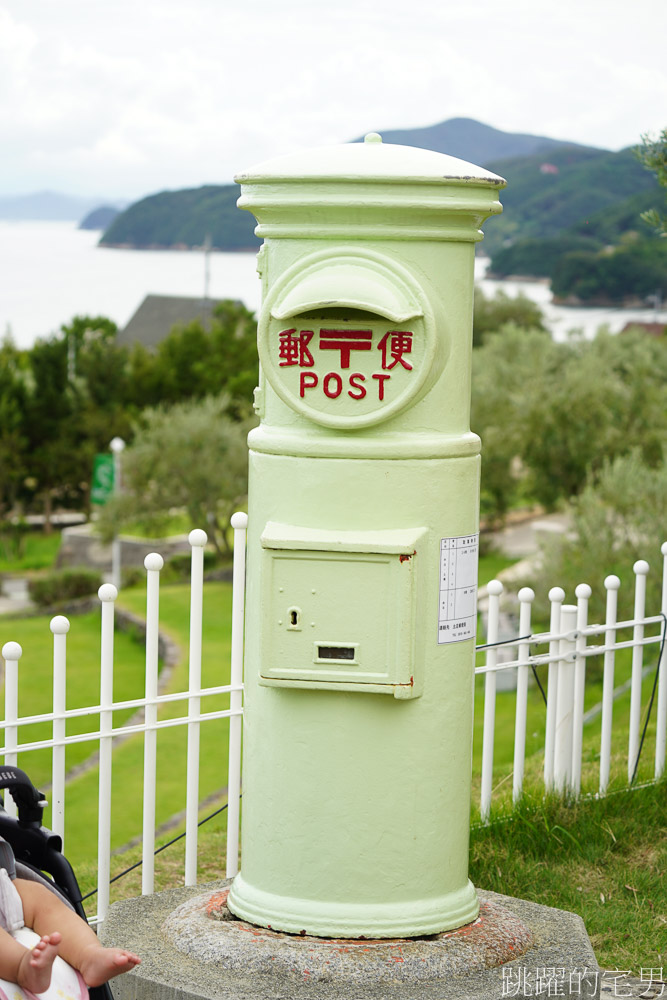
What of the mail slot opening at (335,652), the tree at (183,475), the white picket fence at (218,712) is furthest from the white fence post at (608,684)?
the tree at (183,475)

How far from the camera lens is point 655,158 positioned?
Answer: 611 cm

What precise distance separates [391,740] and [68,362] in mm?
43102

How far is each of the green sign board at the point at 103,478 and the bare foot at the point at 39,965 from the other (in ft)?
89.4

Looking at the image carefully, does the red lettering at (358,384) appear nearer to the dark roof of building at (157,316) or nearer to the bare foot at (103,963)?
the bare foot at (103,963)

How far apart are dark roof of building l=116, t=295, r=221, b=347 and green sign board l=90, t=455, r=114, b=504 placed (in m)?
44.3

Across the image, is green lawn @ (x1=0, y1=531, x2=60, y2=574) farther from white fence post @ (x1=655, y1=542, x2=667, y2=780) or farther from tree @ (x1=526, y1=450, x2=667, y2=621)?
white fence post @ (x1=655, y1=542, x2=667, y2=780)

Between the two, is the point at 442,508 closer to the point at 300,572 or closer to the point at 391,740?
the point at 300,572

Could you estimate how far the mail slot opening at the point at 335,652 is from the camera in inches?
123

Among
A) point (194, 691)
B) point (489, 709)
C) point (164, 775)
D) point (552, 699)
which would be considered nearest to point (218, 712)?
point (194, 691)

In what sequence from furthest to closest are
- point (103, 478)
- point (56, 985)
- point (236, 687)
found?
point (103, 478)
point (236, 687)
point (56, 985)

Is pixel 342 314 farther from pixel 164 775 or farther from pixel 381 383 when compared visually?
pixel 164 775

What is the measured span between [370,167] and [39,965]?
2.07 meters

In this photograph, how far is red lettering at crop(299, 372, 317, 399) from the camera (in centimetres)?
312

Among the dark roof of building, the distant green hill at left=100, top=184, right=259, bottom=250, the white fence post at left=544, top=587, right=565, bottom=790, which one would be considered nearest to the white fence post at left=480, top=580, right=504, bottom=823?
the white fence post at left=544, top=587, right=565, bottom=790
